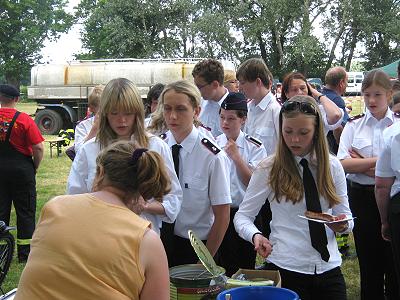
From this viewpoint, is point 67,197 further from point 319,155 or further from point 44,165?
point 44,165

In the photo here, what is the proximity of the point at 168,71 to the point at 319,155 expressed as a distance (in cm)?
1703

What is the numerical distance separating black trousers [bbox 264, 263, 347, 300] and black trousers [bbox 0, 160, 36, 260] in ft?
13.9

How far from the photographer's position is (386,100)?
154 inches

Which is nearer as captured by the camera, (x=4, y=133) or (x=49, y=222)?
(x=49, y=222)

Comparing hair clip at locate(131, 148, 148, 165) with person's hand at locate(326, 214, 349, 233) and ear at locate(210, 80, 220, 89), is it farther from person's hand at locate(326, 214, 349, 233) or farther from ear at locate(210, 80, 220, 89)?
ear at locate(210, 80, 220, 89)

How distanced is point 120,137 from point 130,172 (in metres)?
1.00

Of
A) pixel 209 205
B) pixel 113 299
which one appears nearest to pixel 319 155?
pixel 209 205

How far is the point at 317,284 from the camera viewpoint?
103 inches

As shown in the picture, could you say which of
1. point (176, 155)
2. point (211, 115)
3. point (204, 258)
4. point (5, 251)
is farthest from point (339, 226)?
point (5, 251)

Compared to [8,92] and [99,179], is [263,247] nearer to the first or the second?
[99,179]

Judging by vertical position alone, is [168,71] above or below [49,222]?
above

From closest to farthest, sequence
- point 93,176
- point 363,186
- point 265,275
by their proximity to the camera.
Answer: point 265,275, point 93,176, point 363,186

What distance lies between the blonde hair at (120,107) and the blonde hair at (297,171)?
0.75 metres

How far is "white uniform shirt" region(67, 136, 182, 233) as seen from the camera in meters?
2.87
